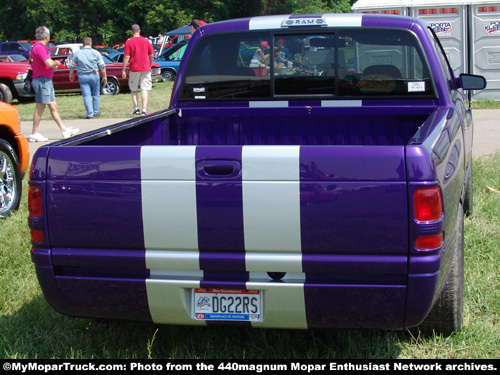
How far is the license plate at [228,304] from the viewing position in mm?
3195

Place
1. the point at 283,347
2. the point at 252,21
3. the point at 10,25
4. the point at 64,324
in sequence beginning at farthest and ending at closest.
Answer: the point at 10,25, the point at 252,21, the point at 64,324, the point at 283,347

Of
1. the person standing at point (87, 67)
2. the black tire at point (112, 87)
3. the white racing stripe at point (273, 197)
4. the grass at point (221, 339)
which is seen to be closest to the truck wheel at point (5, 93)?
the black tire at point (112, 87)

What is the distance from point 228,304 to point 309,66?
87.4 inches

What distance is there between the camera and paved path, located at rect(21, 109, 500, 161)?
31.0 ft

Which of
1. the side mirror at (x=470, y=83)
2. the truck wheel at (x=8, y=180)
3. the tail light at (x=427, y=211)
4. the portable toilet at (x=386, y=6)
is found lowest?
the truck wheel at (x=8, y=180)

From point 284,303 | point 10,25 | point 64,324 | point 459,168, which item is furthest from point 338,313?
point 10,25

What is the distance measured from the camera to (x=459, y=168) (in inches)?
151

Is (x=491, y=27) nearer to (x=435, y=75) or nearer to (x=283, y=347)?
(x=435, y=75)

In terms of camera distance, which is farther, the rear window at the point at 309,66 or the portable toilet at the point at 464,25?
the portable toilet at the point at 464,25

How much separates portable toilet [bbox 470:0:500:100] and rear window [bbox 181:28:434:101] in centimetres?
958

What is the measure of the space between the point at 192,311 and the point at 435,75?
236 cm

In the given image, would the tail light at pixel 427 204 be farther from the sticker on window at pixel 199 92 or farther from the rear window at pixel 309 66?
the sticker on window at pixel 199 92

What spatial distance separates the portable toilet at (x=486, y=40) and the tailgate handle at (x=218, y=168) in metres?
11.7

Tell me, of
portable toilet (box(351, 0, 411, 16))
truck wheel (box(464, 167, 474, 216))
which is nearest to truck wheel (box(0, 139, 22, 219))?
truck wheel (box(464, 167, 474, 216))
